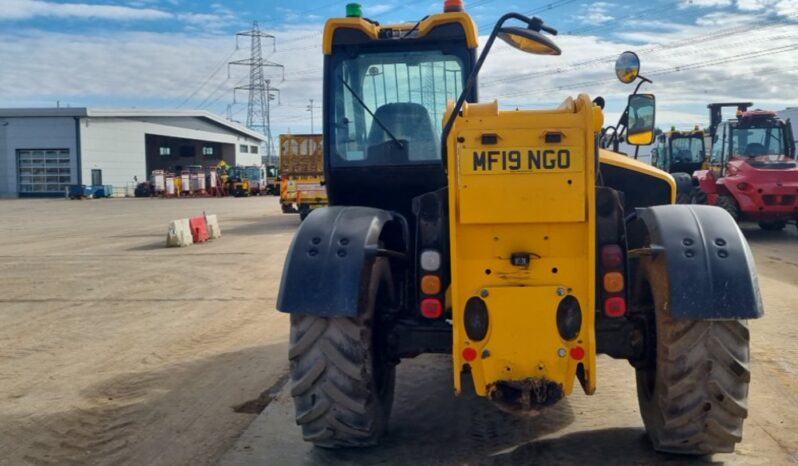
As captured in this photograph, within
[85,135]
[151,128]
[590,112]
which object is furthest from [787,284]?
[151,128]

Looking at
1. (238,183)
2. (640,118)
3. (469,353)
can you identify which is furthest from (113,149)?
(469,353)

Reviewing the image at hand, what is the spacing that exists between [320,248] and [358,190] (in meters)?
1.67

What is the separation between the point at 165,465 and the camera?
4.82 metres

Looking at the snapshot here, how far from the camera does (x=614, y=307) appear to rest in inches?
171

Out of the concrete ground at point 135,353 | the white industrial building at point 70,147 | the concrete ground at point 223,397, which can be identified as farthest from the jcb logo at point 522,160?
the white industrial building at point 70,147

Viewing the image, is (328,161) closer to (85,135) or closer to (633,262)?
(633,262)

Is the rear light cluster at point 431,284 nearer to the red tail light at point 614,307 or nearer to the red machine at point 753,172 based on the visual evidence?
the red tail light at point 614,307

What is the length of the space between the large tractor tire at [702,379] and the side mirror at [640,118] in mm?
1500

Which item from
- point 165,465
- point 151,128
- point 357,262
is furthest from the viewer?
point 151,128

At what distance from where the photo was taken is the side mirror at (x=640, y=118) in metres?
5.45

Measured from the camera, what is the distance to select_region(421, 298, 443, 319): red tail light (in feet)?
14.9

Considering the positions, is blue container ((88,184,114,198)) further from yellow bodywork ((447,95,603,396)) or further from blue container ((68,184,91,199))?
yellow bodywork ((447,95,603,396))

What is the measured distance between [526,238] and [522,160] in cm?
42

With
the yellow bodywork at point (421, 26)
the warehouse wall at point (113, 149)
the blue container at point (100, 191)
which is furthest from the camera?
the warehouse wall at point (113, 149)
